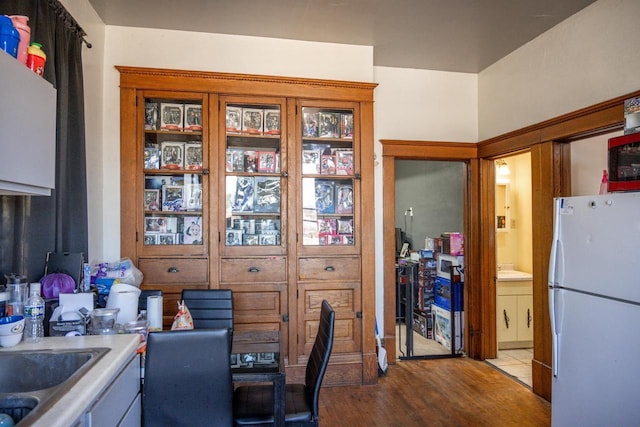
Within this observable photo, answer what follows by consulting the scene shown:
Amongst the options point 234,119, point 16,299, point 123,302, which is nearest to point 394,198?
point 234,119

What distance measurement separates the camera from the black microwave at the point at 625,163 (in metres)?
1.99

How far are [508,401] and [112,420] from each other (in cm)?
284

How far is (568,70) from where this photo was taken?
288 cm

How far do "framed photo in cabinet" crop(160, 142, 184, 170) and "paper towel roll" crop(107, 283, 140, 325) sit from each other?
1318 millimetres

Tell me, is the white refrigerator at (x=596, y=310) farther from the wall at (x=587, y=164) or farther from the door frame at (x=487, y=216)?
the wall at (x=587, y=164)

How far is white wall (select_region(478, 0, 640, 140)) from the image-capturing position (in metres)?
2.45

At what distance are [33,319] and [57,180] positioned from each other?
0.84m

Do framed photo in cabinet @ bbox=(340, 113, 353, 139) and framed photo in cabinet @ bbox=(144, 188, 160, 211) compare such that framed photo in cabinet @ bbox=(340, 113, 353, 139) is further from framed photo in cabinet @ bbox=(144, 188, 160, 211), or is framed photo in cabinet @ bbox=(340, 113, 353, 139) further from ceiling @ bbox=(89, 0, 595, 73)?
framed photo in cabinet @ bbox=(144, 188, 160, 211)

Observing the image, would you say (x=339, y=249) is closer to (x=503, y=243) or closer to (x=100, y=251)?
(x=100, y=251)

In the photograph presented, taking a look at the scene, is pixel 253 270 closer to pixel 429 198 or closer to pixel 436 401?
pixel 436 401

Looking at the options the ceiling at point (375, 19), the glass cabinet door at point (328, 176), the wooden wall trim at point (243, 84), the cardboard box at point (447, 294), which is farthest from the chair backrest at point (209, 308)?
the cardboard box at point (447, 294)

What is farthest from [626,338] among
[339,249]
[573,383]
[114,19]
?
[114,19]

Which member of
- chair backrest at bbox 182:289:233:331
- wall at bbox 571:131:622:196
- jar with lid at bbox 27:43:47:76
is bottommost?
chair backrest at bbox 182:289:233:331

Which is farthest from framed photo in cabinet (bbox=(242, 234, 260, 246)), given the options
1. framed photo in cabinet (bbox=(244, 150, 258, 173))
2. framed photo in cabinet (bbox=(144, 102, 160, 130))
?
framed photo in cabinet (bbox=(144, 102, 160, 130))
